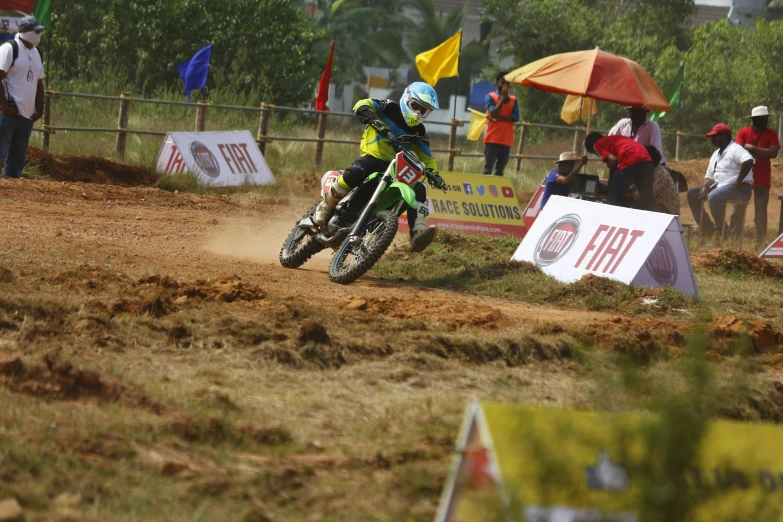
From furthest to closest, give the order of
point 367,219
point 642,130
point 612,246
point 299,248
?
point 642,130
point 299,248
point 612,246
point 367,219

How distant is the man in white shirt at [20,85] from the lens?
11969 mm

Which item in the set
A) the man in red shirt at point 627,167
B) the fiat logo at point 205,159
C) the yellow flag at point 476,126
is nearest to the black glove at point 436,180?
the man in red shirt at point 627,167

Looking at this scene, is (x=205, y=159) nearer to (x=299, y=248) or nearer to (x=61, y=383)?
(x=299, y=248)

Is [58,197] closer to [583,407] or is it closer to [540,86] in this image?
[540,86]

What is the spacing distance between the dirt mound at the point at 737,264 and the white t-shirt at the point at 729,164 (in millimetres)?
2931

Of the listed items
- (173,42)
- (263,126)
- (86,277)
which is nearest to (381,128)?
(86,277)

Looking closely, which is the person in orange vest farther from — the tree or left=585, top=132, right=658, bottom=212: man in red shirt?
the tree

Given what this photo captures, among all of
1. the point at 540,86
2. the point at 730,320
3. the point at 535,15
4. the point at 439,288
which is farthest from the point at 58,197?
the point at 535,15

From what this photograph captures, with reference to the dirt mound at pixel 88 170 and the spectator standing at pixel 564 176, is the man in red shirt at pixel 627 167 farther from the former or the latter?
the dirt mound at pixel 88 170

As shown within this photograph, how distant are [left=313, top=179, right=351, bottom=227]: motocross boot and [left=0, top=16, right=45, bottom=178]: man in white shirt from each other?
4.55 meters

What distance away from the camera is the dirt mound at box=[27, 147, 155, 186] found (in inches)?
604

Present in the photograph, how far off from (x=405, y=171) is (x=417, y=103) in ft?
1.93

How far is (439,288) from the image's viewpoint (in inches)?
374

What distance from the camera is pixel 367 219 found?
358 inches
